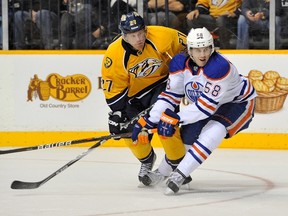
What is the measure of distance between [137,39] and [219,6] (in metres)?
3.10

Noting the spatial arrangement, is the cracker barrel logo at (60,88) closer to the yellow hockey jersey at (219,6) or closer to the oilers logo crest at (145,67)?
the yellow hockey jersey at (219,6)

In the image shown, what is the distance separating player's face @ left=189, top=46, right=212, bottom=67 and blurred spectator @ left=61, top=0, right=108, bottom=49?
343cm

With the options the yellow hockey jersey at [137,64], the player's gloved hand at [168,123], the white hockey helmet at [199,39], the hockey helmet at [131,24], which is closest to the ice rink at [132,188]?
the player's gloved hand at [168,123]

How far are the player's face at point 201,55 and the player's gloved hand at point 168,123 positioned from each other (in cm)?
33

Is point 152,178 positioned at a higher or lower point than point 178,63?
lower

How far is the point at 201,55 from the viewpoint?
5.35m

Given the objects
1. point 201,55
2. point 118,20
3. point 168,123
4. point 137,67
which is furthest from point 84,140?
point 118,20

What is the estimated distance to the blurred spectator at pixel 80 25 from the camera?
8.73 meters

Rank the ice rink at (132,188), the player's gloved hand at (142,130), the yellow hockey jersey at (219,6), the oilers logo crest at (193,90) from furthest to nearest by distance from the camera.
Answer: the yellow hockey jersey at (219,6), the player's gloved hand at (142,130), the oilers logo crest at (193,90), the ice rink at (132,188)

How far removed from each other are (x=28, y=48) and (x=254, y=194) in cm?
387

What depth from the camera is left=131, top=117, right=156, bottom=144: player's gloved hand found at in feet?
18.3

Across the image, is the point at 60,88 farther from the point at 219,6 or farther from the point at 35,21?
the point at 219,6

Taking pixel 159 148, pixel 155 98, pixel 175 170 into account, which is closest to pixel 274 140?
pixel 159 148

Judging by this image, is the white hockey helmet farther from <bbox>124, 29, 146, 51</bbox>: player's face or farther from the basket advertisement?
the basket advertisement
